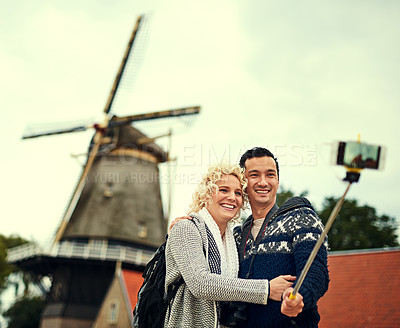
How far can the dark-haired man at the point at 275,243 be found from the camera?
120 inches

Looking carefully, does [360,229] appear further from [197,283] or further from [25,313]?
[197,283]

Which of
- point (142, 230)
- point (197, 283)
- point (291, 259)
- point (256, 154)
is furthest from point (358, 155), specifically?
point (142, 230)

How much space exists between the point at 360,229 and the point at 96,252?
1671 centimetres

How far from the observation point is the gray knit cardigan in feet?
10.2

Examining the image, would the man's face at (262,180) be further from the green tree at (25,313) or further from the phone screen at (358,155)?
the green tree at (25,313)

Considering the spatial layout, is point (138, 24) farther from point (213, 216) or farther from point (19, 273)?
point (19, 273)

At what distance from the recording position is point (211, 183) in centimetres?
365

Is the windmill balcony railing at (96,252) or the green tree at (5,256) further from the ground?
the windmill balcony railing at (96,252)

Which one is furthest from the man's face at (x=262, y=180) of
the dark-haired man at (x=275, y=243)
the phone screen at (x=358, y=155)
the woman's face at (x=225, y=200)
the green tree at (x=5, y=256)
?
the green tree at (x=5, y=256)

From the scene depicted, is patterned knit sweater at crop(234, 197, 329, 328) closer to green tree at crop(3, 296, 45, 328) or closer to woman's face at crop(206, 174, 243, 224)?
woman's face at crop(206, 174, 243, 224)

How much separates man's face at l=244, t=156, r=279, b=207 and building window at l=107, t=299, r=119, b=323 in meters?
18.0

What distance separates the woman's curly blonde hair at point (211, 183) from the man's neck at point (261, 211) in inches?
9.2

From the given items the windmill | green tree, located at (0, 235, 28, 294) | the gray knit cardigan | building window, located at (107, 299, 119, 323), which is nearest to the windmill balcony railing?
the windmill

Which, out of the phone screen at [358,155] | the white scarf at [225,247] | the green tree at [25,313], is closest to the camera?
the phone screen at [358,155]
